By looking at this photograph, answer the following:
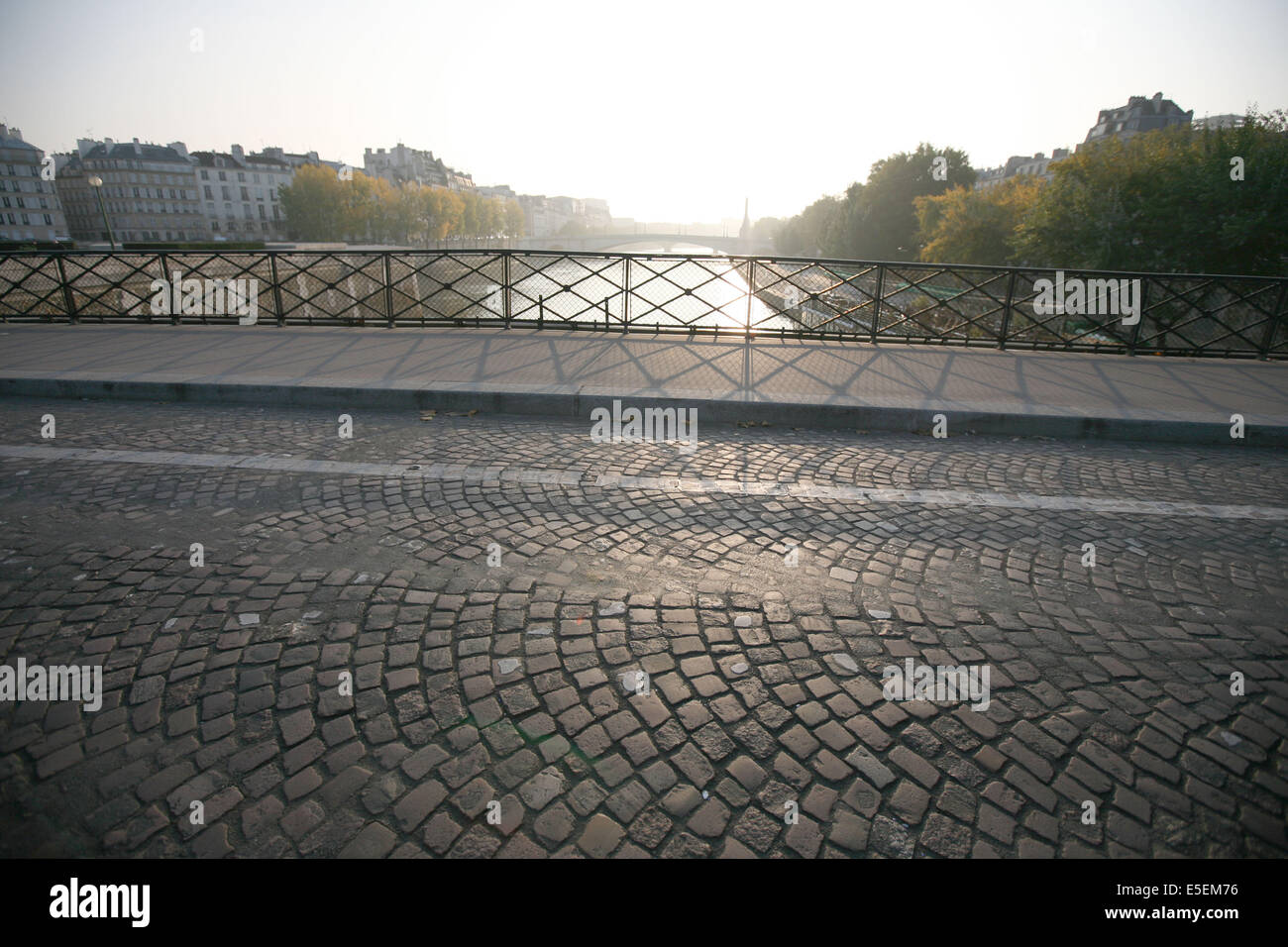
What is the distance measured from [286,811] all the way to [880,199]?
69598 millimetres

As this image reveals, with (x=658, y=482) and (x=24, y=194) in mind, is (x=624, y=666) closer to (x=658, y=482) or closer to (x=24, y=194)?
(x=658, y=482)

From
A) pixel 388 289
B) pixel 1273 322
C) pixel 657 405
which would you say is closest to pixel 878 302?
pixel 657 405

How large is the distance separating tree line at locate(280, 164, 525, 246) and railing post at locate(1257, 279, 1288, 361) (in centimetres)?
9175

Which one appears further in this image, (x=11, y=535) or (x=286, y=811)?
(x=11, y=535)

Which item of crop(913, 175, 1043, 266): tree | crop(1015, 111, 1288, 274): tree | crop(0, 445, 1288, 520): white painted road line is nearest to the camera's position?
crop(0, 445, 1288, 520): white painted road line

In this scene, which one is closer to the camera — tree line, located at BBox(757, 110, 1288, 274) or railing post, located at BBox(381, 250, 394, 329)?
railing post, located at BBox(381, 250, 394, 329)

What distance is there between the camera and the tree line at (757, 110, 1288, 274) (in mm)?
25281

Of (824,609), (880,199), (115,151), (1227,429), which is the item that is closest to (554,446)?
(824,609)

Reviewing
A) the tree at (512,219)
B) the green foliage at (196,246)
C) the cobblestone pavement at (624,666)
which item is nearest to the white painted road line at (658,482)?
the cobblestone pavement at (624,666)

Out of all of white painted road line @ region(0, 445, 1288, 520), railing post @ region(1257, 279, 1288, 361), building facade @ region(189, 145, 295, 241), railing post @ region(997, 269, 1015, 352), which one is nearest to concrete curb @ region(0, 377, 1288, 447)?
white painted road line @ region(0, 445, 1288, 520)

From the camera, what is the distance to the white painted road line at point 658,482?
4.41 metres

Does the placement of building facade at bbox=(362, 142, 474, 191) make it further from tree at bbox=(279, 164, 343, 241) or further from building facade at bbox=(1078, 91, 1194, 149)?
building facade at bbox=(1078, 91, 1194, 149)
